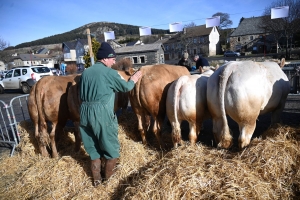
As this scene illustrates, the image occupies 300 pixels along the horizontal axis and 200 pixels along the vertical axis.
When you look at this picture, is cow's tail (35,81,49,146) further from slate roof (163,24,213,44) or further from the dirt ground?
slate roof (163,24,213,44)

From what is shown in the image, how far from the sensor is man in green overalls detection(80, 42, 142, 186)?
2561 millimetres

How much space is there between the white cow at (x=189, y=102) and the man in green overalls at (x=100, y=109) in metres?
0.76

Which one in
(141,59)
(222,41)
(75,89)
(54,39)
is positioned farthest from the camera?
(54,39)

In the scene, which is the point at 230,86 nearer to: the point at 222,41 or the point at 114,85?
the point at 114,85

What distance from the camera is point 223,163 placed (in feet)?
7.34

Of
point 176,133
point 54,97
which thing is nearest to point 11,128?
point 54,97

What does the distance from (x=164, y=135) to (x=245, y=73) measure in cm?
230

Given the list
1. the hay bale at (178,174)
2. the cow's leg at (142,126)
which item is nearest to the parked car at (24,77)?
the hay bale at (178,174)

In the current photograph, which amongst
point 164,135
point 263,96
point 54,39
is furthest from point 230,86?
point 54,39

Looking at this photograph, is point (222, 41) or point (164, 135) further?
point (222, 41)

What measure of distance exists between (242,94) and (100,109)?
186 cm

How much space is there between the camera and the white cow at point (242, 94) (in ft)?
8.49

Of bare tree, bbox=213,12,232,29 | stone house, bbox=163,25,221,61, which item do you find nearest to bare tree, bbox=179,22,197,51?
stone house, bbox=163,25,221,61

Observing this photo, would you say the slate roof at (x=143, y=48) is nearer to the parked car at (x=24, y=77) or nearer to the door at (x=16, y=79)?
the parked car at (x=24, y=77)
